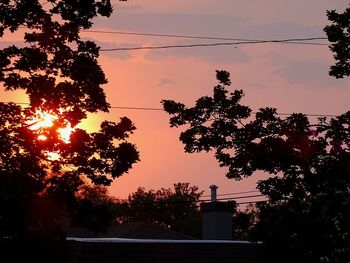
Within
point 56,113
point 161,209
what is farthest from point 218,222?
point 161,209

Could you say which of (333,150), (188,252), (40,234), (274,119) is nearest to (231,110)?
(274,119)

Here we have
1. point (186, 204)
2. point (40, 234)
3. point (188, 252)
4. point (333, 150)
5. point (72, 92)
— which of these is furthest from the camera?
point (186, 204)

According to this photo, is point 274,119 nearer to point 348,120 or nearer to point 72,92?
point 348,120

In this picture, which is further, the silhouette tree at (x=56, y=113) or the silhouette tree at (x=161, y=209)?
the silhouette tree at (x=161, y=209)

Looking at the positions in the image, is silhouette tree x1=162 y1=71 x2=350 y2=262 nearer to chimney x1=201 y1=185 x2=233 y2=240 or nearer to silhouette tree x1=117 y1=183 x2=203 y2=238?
chimney x1=201 y1=185 x2=233 y2=240

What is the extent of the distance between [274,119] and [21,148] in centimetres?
819

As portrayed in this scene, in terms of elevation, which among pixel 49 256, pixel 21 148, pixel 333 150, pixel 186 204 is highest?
pixel 186 204

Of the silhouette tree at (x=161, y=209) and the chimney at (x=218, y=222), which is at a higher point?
the silhouette tree at (x=161, y=209)

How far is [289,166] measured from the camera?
51.8 ft

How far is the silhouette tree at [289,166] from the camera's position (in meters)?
15.1

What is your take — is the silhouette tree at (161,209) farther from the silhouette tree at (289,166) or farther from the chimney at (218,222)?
the silhouette tree at (289,166)

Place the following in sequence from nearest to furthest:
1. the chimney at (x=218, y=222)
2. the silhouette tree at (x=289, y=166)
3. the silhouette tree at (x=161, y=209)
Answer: the silhouette tree at (x=289, y=166) → the chimney at (x=218, y=222) → the silhouette tree at (x=161, y=209)

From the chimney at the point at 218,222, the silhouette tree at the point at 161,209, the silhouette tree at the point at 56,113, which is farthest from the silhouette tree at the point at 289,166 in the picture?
the silhouette tree at the point at 161,209

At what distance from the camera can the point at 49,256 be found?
20.0 metres
